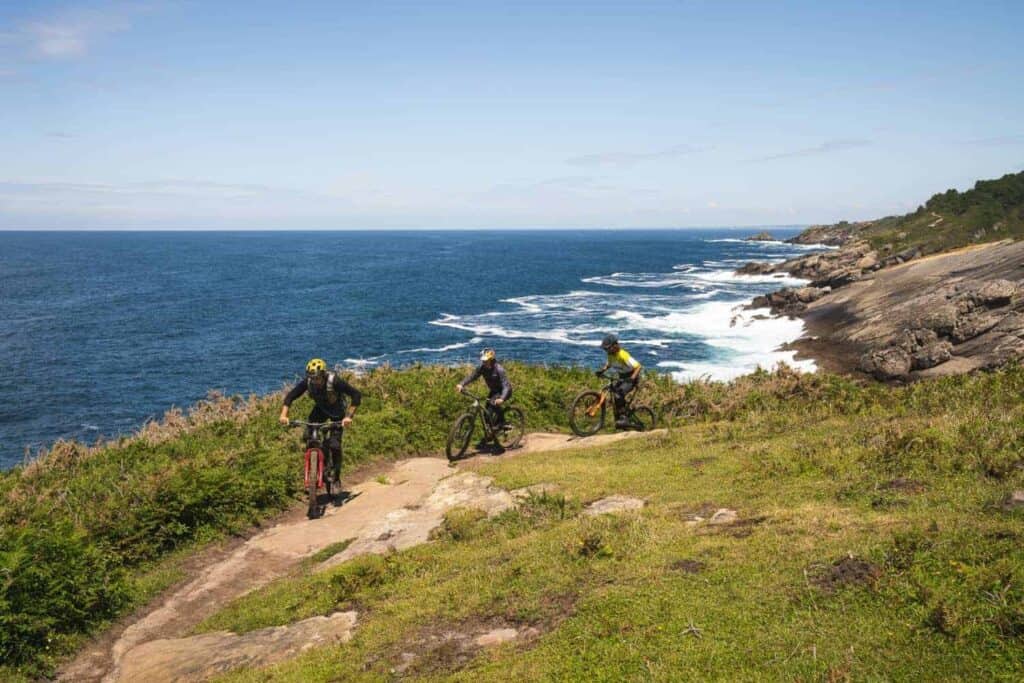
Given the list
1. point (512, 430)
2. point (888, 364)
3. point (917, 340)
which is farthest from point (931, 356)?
point (512, 430)

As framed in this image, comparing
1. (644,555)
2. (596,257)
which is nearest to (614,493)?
(644,555)

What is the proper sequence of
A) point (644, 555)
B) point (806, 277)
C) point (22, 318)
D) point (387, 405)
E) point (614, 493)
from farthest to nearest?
point (806, 277), point (22, 318), point (387, 405), point (614, 493), point (644, 555)

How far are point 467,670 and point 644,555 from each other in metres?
2.83

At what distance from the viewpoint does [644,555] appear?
27.5 feet

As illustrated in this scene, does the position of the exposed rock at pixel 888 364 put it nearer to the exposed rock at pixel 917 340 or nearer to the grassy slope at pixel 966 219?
the exposed rock at pixel 917 340

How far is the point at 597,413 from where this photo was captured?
754 inches

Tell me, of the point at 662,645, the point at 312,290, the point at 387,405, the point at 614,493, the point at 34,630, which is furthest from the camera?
the point at 312,290

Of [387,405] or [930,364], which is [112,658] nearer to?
[387,405]

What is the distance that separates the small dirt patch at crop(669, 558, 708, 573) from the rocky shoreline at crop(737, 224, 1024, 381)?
25.9 m

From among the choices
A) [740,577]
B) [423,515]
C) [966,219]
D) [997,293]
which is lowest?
[423,515]

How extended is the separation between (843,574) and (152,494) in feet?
40.9

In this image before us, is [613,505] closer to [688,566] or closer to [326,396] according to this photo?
[688,566]

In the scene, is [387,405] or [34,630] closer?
[34,630]

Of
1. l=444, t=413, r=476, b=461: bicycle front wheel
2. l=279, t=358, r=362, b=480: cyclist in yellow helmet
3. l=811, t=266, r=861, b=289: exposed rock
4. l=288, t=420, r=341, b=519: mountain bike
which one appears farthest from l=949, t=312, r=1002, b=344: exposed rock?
l=288, t=420, r=341, b=519: mountain bike
